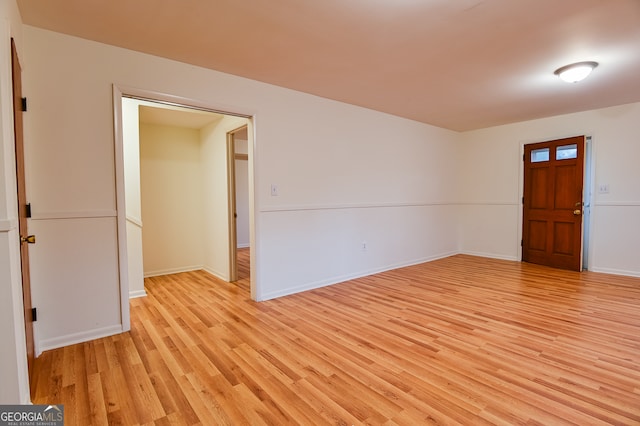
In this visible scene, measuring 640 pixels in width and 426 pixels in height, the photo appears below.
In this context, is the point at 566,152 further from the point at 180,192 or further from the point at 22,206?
the point at 22,206

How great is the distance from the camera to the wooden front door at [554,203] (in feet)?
15.3

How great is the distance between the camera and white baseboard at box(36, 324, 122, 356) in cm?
233

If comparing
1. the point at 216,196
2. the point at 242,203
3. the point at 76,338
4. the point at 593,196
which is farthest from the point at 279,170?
the point at 593,196

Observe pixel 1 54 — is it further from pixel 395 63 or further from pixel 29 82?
pixel 395 63

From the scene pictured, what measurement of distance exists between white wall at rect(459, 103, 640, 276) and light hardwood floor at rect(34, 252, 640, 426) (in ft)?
4.13

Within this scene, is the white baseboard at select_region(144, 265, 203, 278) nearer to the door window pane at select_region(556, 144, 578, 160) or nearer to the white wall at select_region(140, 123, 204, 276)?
the white wall at select_region(140, 123, 204, 276)

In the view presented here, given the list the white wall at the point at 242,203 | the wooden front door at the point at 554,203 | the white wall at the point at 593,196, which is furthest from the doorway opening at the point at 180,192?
the wooden front door at the point at 554,203

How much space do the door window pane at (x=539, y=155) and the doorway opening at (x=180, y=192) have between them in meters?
4.84

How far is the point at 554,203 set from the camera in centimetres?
494

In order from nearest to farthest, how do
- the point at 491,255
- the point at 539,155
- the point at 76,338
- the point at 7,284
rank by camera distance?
the point at 7,284 < the point at 76,338 < the point at 539,155 < the point at 491,255

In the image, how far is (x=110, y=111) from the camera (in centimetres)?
256

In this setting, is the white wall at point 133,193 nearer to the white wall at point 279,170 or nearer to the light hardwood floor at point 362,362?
the light hardwood floor at point 362,362

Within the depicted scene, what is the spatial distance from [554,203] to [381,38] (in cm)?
435

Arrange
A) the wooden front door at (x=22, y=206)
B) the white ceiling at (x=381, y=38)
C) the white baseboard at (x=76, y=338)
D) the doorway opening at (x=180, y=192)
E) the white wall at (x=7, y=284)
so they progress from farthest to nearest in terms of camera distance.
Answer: the doorway opening at (x=180, y=192) < the white baseboard at (x=76, y=338) < the white ceiling at (x=381, y=38) < the wooden front door at (x=22, y=206) < the white wall at (x=7, y=284)
